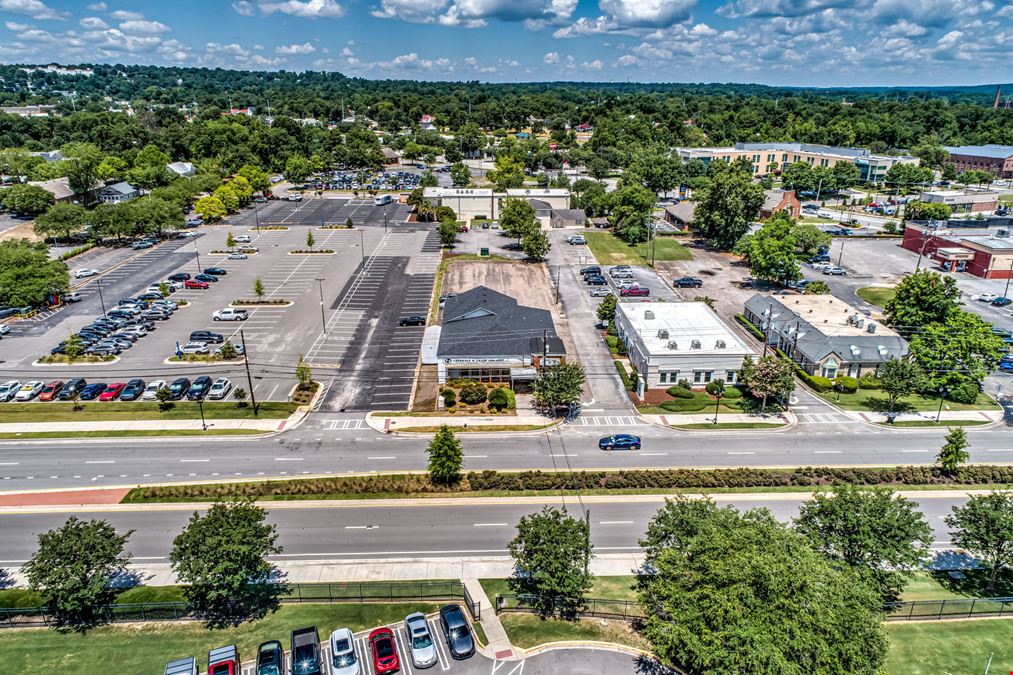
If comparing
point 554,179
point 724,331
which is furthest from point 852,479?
point 554,179

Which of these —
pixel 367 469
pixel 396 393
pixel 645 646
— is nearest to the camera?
pixel 645 646

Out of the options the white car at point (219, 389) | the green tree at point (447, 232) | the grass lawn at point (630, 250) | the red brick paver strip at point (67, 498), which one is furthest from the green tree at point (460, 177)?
the red brick paver strip at point (67, 498)

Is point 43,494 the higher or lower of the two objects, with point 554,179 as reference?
lower

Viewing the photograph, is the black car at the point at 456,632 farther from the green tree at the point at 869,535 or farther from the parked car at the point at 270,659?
the green tree at the point at 869,535

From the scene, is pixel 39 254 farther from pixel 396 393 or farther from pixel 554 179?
pixel 554 179

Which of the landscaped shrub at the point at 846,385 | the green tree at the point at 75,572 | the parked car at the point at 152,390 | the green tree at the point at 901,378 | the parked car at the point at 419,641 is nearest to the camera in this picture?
the parked car at the point at 419,641

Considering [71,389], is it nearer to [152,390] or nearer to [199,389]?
[152,390]
